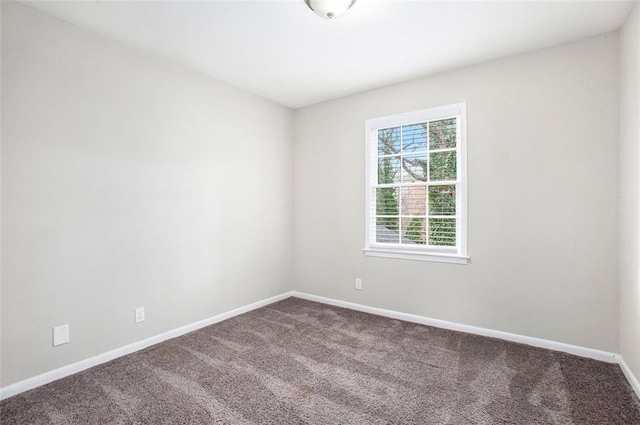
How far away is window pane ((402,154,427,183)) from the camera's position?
3383 millimetres

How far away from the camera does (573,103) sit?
8.52ft

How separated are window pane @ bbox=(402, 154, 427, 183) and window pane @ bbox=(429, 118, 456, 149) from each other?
0.17 metres

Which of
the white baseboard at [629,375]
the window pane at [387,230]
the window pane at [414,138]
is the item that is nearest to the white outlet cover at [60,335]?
the window pane at [387,230]

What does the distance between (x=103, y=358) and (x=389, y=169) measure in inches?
126

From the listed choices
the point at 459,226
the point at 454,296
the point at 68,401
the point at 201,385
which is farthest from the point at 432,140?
the point at 68,401

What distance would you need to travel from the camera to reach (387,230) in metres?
3.65

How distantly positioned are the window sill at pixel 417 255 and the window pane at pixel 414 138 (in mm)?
1113

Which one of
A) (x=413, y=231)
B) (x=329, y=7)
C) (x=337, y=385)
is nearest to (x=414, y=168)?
(x=413, y=231)

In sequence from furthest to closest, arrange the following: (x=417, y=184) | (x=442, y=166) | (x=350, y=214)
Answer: (x=350, y=214), (x=417, y=184), (x=442, y=166)

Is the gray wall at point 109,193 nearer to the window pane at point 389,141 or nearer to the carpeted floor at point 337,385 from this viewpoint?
the carpeted floor at point 337,385

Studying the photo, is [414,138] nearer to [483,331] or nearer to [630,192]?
[630,192]

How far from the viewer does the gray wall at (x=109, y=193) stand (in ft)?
6.91

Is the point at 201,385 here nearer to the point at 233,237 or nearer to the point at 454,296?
the point at 233,237

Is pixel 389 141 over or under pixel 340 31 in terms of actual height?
under
